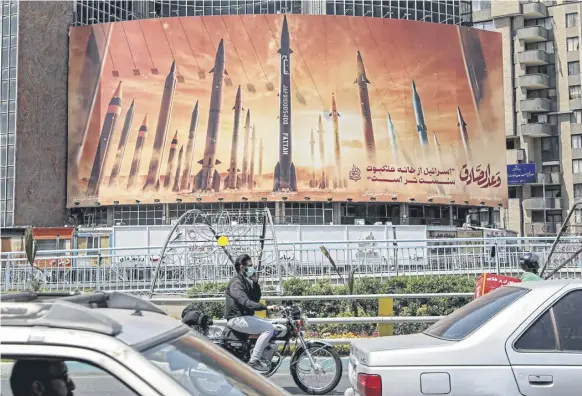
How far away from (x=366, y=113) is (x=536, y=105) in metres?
19.6

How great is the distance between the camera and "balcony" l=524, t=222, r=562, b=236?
194 ft

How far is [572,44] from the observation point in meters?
60.8

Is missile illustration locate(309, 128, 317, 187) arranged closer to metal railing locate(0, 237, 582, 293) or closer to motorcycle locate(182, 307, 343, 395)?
metal railing locate(0, 237, 582, 293)

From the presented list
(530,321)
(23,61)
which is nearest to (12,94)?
(23,61)

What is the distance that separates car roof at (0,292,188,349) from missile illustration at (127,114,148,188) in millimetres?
44479

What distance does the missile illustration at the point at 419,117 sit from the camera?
4844cm

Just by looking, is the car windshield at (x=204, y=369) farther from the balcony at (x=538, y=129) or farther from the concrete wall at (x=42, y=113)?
the balcony at (x=538, y=129)

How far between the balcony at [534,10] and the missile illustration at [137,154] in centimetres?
3315

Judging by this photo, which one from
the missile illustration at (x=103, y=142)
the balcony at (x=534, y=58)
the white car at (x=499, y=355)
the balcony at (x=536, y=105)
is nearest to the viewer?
the white car at (x=499, y=355)

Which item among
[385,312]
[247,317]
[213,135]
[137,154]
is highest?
[213,135]

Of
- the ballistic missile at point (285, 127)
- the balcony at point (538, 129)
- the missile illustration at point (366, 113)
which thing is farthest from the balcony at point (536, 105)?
the ballistic missile at point (285, 127)

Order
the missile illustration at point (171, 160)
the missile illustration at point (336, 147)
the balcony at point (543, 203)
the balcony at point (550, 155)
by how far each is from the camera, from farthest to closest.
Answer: the balcony at point (550, 155)
the balcony at point (543, 203)
the missile illustration at point (336, 147)
the missile illustration at point (171, 160)

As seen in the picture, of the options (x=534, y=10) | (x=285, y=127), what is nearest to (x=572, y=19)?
(x=534, y=10)

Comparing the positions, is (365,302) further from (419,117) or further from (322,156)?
(419,117)
